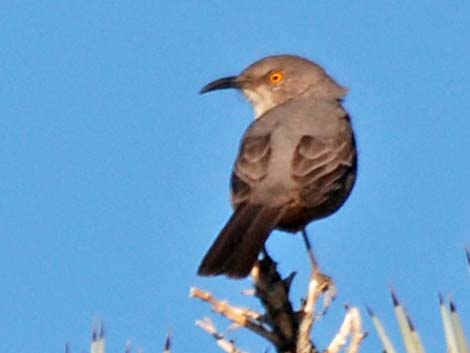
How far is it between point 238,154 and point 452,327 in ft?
14.0

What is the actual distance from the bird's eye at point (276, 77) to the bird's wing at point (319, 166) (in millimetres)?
1415

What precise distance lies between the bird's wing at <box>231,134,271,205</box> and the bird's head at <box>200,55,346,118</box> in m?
1.50

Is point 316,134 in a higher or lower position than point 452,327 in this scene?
higher

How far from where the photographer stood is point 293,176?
5930 mm

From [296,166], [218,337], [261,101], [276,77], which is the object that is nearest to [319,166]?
[296,166]

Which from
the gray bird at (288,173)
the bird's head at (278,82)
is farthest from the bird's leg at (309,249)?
the bird's head at (278,82)

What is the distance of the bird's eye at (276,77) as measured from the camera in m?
7.73

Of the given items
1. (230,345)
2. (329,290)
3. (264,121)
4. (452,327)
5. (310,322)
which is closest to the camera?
(452,327)

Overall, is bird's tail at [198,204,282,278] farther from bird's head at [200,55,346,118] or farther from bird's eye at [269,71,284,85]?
bird's eye at [269,71,284,85]

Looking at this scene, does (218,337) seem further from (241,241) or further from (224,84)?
(224,84)

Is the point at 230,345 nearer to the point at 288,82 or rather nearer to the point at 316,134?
the point at 316,134

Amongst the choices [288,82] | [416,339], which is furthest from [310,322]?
[288,82]

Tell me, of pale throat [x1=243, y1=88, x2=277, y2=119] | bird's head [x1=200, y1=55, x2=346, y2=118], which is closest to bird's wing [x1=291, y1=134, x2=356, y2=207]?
bird's head [x1=200, y1=55, x2=346, y2=118]

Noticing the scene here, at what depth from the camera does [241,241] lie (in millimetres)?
4938
